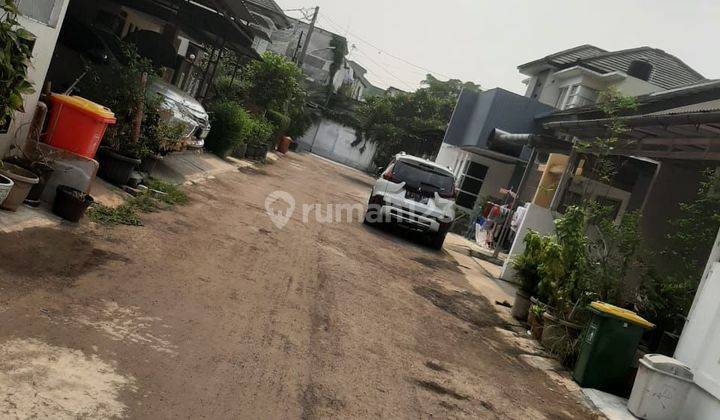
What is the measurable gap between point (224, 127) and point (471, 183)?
12.7 m

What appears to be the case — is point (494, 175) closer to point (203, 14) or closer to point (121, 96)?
point (203, 14)

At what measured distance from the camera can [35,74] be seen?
8375mm

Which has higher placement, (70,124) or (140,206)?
(70,124)

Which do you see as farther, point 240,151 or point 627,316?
point 240,151

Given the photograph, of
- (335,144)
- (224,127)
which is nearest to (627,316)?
(224,127)

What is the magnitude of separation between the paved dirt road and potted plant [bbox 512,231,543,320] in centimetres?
69

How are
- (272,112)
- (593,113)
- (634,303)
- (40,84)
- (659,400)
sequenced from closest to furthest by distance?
(659,400), (40,84), (634,303), (593,113), (272,112)

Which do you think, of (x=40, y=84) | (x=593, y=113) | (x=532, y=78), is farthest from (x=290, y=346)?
(x=532, y=78)

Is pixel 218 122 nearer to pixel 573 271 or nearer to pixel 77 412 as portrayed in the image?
pixel 573 271

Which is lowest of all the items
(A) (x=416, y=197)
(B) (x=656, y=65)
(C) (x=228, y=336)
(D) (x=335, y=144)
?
(C) (x=228, y=336)

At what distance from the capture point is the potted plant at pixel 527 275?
10.9m

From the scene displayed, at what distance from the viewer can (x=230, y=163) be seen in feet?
66.6

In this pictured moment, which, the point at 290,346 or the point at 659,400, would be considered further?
the point at 659,400

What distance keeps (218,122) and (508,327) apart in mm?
12612
